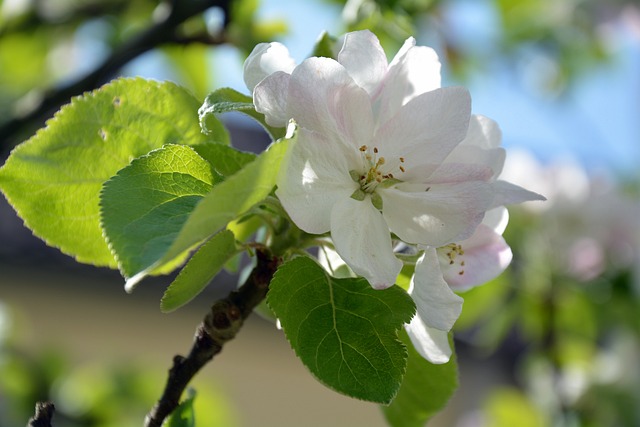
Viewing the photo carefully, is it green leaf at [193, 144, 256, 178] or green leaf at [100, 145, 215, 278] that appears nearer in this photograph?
green leaf at [100, 145, 215, 278]

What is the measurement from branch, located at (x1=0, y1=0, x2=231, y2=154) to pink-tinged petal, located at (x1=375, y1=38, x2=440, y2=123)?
0.77m

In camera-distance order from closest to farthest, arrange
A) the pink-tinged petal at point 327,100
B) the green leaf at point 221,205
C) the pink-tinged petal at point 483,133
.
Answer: the green leaf at point 221,205
the pink-tinged petal at point 327,100
the pink-tinged petal at point 483,133

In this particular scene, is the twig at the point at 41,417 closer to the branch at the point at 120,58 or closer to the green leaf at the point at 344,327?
the green leaf at the point at 344,327

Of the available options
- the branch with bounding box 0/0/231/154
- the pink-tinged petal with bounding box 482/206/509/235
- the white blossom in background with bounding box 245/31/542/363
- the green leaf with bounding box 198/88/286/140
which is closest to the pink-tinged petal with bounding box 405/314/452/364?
the white blossom in background with bounding box 245/31/542/363

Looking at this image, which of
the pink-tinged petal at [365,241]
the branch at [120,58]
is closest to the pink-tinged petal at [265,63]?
the pink-tinged petal at [365,241]

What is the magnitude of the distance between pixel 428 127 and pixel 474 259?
15 cm

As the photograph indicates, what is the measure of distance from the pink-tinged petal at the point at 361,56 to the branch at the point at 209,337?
7.1 inches

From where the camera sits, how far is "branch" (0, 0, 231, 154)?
1410 millimetres

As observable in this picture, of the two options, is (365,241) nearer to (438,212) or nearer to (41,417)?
(438,212)

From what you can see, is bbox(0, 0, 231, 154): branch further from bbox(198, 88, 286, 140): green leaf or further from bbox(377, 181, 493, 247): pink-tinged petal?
bbox(377, 181, 493, 247): pink-tinged petal

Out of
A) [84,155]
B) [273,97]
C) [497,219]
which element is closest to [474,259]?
[497,219]

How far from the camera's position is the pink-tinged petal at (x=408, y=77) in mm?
714

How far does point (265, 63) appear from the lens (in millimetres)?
703

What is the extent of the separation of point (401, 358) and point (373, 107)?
21 centimetres
